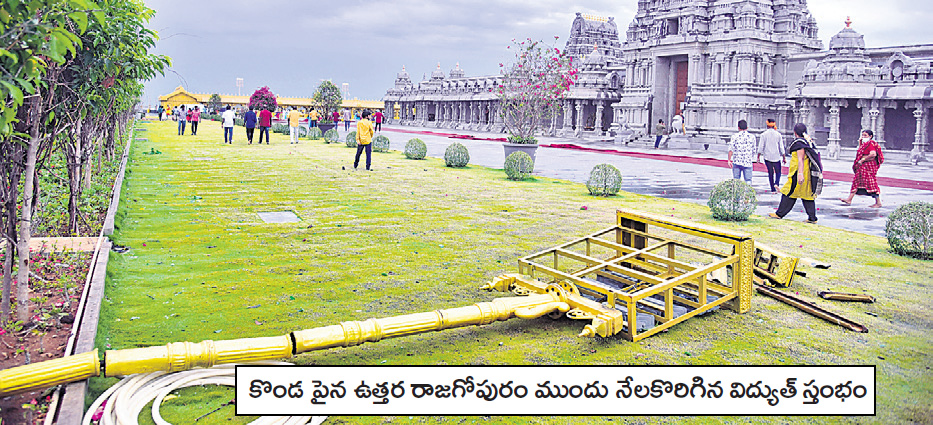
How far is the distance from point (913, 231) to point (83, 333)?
982 cm

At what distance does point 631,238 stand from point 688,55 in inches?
1577

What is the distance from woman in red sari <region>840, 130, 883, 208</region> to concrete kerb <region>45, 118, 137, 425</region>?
14.1 metres

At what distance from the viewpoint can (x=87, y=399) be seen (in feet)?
14.0

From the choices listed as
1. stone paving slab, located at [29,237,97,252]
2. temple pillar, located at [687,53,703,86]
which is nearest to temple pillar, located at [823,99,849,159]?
temple pillar, located at [687,53,703,86]

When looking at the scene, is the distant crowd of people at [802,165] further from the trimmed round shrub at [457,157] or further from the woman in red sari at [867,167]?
the trimmed round shrub at [457,157]

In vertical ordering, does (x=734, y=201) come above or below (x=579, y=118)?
below

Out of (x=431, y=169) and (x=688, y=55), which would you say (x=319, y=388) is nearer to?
(x=431, y=169)

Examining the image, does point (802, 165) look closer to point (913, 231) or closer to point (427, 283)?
point (913, 231)

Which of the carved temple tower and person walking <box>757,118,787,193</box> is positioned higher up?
the carved temple tower

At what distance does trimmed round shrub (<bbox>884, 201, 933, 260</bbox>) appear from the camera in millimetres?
8969

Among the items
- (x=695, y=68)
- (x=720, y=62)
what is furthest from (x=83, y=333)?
(x=695, y=68)

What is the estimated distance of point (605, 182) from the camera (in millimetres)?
14844

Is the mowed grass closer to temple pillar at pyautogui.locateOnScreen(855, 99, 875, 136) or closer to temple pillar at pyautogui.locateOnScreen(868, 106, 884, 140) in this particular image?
temple pillar at pyautogui.locateOnScreen(868, 106, 884, 140)

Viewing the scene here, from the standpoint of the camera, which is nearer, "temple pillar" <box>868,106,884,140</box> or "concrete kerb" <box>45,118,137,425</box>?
"concrete kerb" <box>45,118,137,425</box>
